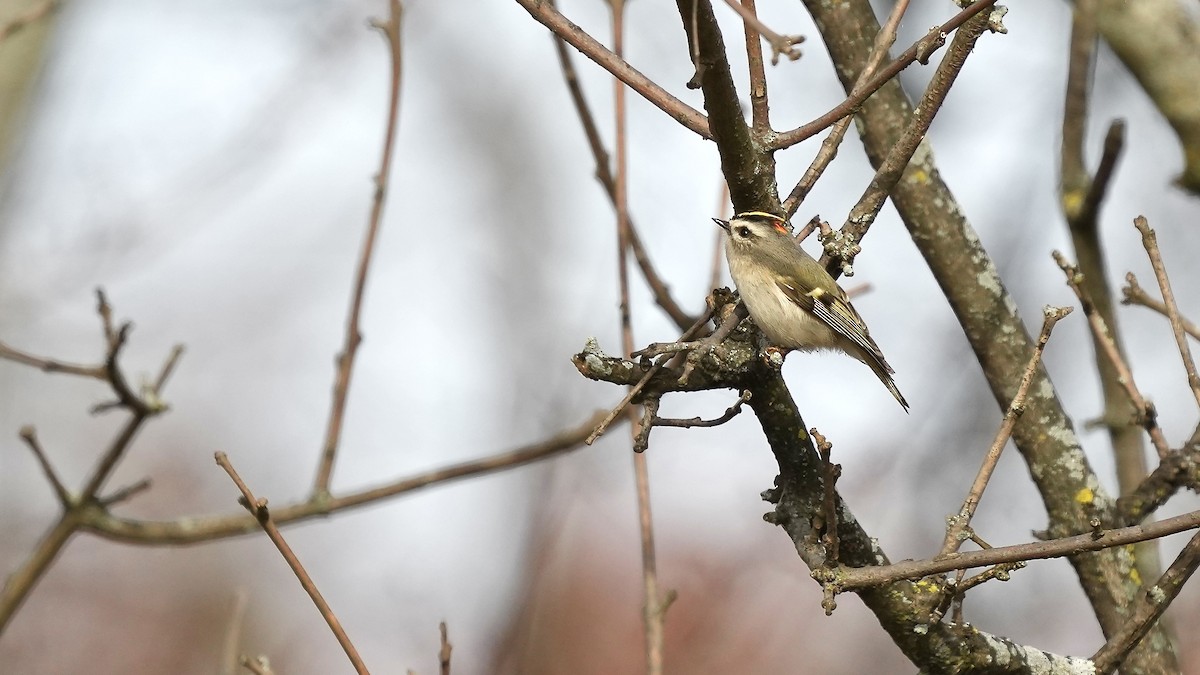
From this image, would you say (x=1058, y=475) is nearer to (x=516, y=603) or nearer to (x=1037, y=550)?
(x=1037, y=550)

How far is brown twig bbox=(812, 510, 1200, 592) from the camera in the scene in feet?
5.61

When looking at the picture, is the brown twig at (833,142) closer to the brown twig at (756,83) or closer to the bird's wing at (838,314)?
the brown twig at (756,83)

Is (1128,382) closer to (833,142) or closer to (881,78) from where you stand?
(833,142)

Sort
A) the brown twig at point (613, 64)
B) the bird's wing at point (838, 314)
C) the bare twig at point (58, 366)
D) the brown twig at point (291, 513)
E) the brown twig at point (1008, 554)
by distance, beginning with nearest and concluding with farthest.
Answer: the brown twig at point (1008, 554) → the brown twig at point (613, 64) → the bare twig at point (58, 366) → the brown twig at point (291, 513) → the bird's wing at point (838, 314)

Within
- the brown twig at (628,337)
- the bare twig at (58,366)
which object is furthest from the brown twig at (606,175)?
the bare twig at (58,366)

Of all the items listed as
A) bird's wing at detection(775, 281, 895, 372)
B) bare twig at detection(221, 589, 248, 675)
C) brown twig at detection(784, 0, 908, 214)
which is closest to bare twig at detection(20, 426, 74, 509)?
bare twig at detection(221, 589, 248, 675)

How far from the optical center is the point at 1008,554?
70.8 inches

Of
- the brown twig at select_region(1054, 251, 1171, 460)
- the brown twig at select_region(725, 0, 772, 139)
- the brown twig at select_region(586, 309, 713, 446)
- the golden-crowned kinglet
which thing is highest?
the golden-crowned kinglet

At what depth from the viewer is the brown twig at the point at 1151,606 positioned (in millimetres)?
2061

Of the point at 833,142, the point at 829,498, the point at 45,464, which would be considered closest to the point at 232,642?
the point at 45,464

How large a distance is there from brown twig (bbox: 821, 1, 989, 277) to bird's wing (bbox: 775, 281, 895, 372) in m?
0.99

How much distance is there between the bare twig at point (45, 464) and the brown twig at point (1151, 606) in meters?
2.64

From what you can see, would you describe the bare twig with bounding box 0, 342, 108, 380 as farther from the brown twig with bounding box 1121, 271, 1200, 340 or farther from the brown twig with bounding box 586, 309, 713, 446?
the brown twig with bounding box 1121, 271, 1200, 340

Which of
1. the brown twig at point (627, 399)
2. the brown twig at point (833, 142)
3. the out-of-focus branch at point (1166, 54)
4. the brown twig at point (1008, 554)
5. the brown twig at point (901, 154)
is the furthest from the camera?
the out-of-focus branch at point (1166, 54)
